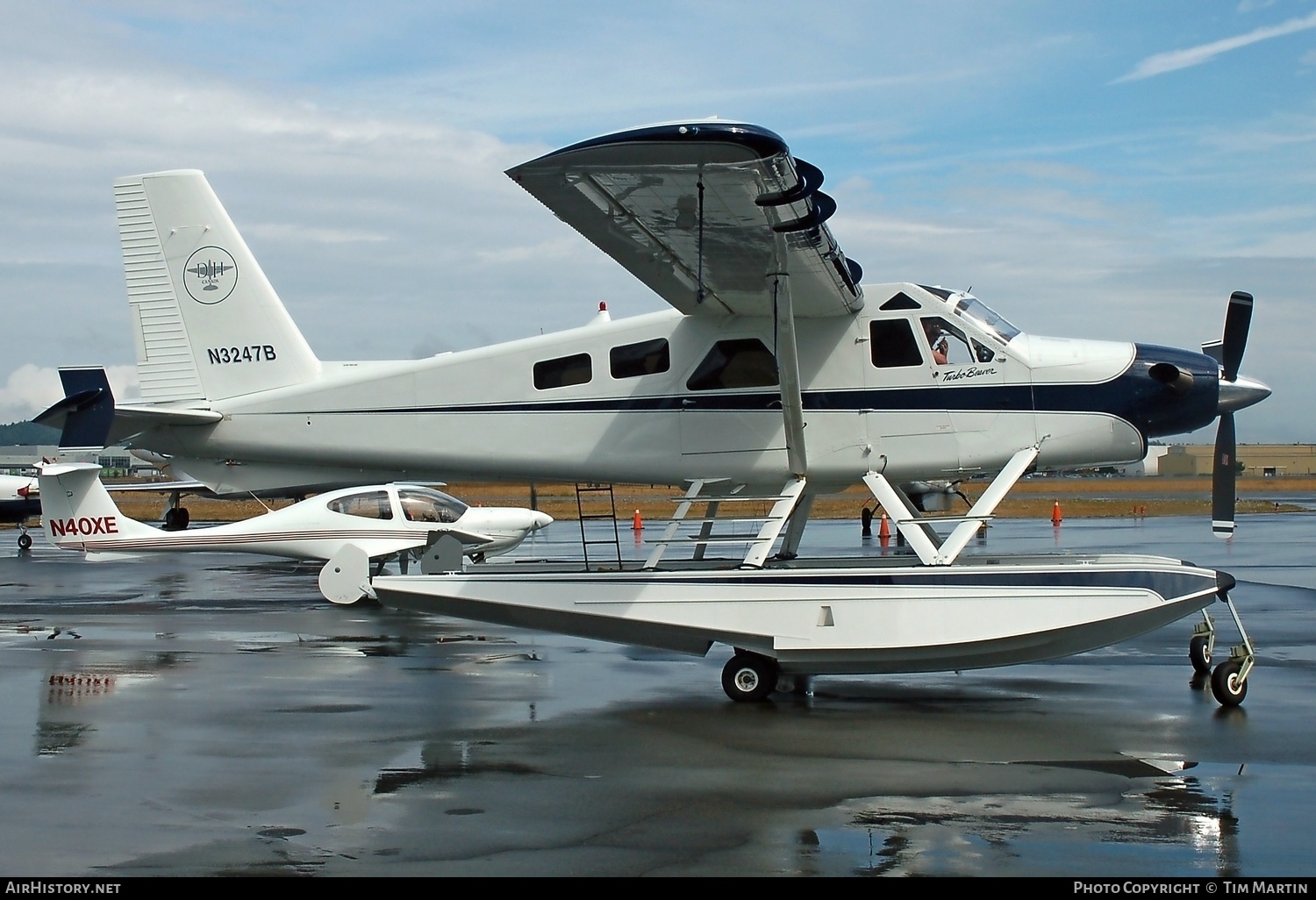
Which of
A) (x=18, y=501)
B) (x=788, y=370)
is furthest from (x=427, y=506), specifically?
(x=18, y=501)

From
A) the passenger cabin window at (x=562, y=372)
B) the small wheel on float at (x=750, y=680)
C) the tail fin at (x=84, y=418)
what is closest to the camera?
the small wheel on float at (x=750, y=680)

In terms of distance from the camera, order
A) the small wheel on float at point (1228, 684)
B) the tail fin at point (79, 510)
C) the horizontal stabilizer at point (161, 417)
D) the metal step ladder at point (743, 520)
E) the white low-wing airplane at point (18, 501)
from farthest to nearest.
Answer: the white low-wing airplane at point (18, 501) < the tail fin at point (79, 510) < the horizontal stabilizer at point (161, 417) < the metal step ladder at point (743, 520) < the small wheel on float at point (1228, 684)

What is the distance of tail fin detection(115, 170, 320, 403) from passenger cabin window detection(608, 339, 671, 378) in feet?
10.9

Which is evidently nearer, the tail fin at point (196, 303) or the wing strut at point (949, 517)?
the wing strut at point (949, 517)

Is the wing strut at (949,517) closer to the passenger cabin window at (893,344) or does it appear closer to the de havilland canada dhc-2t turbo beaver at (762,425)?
the de havilland canada dhc-2t turbo beaver at (762,425)

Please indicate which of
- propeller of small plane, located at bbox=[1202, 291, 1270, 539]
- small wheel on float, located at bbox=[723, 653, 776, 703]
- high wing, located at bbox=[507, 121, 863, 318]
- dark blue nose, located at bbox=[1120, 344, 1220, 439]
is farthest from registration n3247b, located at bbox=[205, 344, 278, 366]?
propeller of small plane, located at bbox=[1202, 291, 1270, 539]

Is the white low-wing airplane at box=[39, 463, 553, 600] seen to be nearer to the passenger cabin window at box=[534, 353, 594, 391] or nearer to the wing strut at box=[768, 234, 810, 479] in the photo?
the passenger cabin window at box=[534, 353, 594, 391]

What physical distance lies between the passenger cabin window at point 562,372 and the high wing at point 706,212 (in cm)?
99

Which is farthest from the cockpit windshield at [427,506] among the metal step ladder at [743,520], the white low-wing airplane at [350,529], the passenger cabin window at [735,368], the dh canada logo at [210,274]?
the passenger cabin window at [735,368]

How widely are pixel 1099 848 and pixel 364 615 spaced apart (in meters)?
11.2

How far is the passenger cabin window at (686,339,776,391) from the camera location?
10016 millimetres

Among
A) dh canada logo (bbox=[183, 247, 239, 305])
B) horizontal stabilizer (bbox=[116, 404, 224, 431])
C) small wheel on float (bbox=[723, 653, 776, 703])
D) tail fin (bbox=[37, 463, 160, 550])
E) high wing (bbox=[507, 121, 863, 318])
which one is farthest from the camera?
tail fin (bbox=[37, 463, 160, 550])

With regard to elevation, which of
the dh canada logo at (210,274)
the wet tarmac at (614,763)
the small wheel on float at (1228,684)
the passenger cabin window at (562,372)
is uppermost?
the dh canada logo at (210,274)

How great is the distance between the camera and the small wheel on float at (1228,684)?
337 inches
